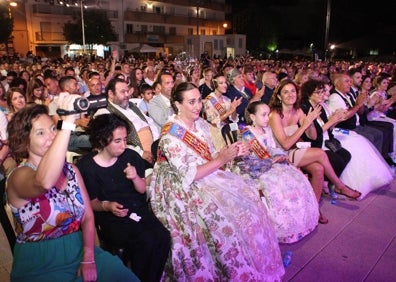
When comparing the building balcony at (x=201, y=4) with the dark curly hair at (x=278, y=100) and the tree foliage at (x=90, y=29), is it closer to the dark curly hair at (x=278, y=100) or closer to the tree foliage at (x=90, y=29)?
the tree foliage at (x=90, y=29)

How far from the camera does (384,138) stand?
6367 mm

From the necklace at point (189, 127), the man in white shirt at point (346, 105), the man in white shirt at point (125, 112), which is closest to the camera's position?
the necklace at point (189, 127)

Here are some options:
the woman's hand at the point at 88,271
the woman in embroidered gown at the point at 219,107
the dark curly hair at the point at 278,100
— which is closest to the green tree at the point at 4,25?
the woman in embroidered gown at the point at 219,107

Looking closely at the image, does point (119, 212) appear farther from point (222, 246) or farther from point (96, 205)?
point (222, 246)

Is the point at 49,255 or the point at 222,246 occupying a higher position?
the point at 49,255

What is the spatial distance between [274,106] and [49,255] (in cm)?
331

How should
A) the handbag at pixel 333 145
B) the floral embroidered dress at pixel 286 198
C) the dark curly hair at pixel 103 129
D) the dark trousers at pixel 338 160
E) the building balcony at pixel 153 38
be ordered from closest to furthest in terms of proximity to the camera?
the dark curly hair at pixel 103 129, the floral embroidered dress at pixel 286 198, the dark trousers at pixel 338 160, the handbag at pixel 333 145, the building balcony at pixel 153 38

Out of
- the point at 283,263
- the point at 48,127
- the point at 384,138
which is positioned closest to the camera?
the point at 48,127

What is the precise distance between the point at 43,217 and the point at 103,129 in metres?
0.90

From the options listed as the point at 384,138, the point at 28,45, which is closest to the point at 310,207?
the point at 384,138

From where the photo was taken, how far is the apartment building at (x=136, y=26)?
122ft

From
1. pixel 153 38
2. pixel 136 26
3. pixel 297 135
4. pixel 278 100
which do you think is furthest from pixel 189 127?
pixel 153 38

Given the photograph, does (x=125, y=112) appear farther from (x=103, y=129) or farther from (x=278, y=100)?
(x=278, y=100)

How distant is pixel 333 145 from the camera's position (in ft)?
16.4
